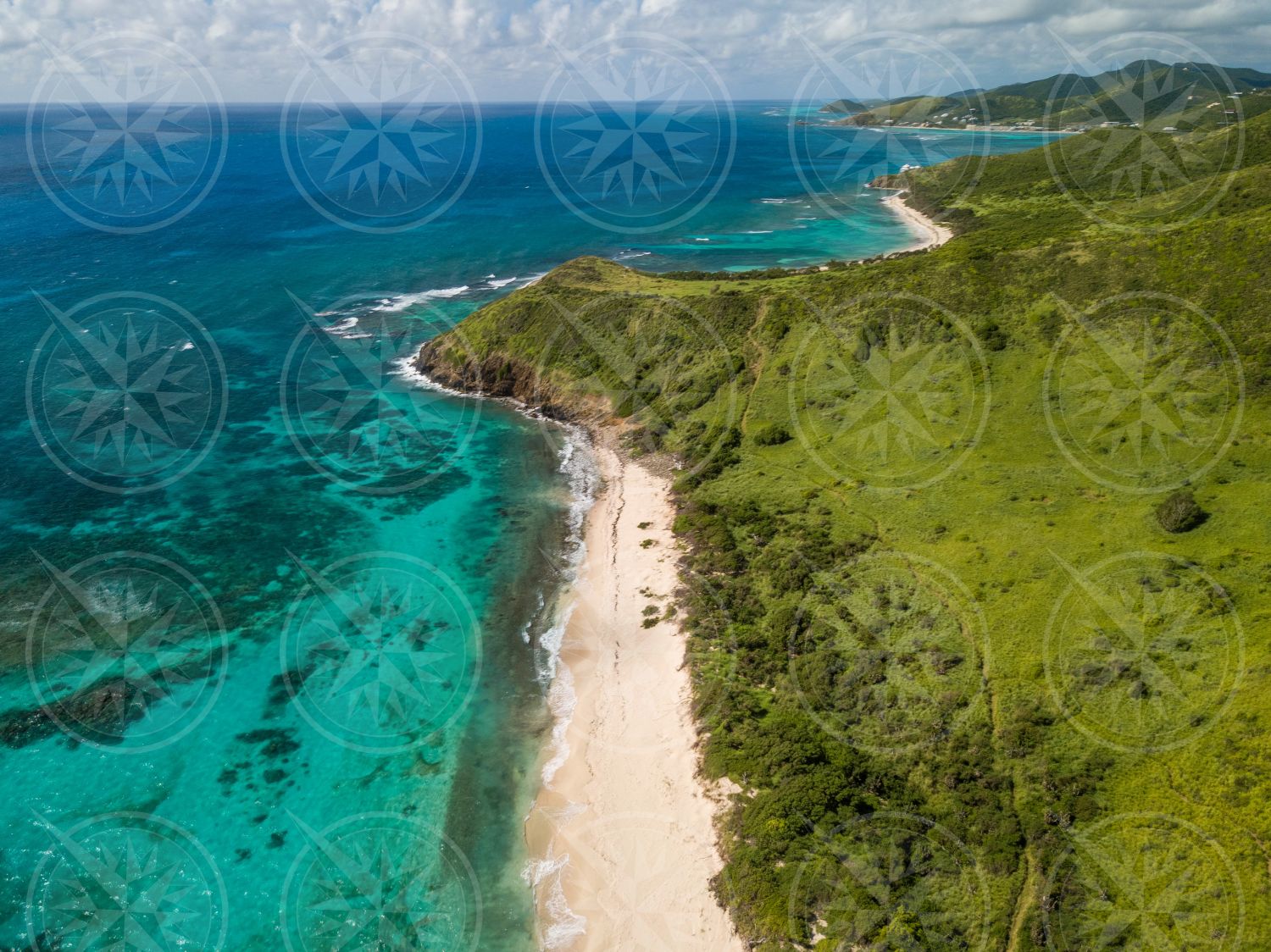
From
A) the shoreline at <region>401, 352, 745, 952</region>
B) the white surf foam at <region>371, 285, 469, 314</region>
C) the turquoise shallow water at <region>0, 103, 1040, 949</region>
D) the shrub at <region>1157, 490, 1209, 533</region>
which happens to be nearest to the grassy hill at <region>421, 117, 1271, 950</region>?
the shrub at <region>1157, 490, 1209, 533</region>

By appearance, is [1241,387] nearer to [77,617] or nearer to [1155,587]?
[1155,587]

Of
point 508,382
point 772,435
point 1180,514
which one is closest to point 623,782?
point 772,435

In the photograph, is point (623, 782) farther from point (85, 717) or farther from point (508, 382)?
point (508, 382)

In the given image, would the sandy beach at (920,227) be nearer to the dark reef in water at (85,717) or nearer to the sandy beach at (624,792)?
the sandy beach at (624,792)

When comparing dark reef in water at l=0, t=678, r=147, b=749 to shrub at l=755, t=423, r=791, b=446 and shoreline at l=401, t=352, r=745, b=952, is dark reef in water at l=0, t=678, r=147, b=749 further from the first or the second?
shrub at l=755, t=423, r=791, b=446

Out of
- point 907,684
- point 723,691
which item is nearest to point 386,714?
point 723,691

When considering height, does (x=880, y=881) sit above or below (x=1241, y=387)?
below
